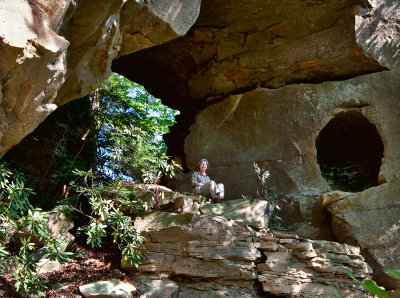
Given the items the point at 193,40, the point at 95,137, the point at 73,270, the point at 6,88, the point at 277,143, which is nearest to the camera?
the point at 6,88

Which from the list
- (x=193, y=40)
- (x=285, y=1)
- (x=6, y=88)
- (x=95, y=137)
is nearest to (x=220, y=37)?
(x=193, y=40)

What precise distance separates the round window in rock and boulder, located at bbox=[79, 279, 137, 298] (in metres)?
5.42

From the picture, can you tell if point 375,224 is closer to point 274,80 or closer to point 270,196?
point 270,196

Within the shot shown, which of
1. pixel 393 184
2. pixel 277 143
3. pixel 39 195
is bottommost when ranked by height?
pixel 39 195

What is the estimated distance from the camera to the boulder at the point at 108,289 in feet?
16.6

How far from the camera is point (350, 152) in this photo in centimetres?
935

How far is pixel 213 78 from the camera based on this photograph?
377 inches

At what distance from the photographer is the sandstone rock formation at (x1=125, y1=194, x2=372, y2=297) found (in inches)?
Result: 218

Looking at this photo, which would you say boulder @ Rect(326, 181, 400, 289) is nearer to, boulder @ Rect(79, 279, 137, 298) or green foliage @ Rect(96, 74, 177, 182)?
green foliage @ Rect(96, 74, 177, 182)

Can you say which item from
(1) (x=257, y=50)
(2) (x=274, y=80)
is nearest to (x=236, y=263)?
(2) (x=274, y=80)

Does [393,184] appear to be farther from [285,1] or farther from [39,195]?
[39,195]

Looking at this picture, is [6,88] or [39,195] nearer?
[6,88]

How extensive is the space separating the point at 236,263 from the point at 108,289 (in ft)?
6.04

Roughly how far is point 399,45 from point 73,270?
7.58m
